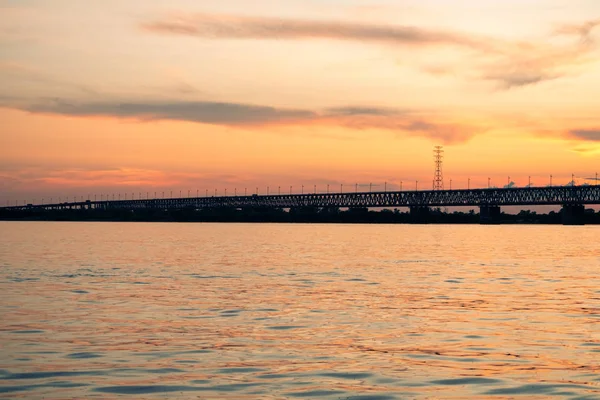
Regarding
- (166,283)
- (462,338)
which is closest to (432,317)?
(462,338)

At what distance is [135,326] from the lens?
24562mm

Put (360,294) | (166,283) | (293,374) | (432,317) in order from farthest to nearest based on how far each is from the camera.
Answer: (166,283) → (360,294) → (432,317) → (293,374)

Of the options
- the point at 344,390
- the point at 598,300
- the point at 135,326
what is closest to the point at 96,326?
the point at 135,326

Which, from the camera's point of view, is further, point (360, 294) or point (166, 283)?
point (166, 283)

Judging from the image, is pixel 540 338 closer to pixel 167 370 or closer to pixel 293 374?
pixel 293 374

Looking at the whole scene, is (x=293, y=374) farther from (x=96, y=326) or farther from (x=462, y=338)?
(x=96, y=326)

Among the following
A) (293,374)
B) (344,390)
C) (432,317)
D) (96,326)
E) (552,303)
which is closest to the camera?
(344,390)

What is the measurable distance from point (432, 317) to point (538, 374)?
9590 millimetres

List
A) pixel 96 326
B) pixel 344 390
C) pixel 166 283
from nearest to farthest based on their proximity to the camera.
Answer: pixel 344 390
pixel 96 326
pixel 166 283

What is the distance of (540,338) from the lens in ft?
74.3

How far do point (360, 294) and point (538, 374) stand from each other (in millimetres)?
17660

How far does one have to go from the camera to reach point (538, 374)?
17.6 metres

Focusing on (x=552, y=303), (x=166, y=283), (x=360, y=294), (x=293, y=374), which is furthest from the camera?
(x=166, y=283)

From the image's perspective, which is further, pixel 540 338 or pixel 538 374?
pixel 540 338
